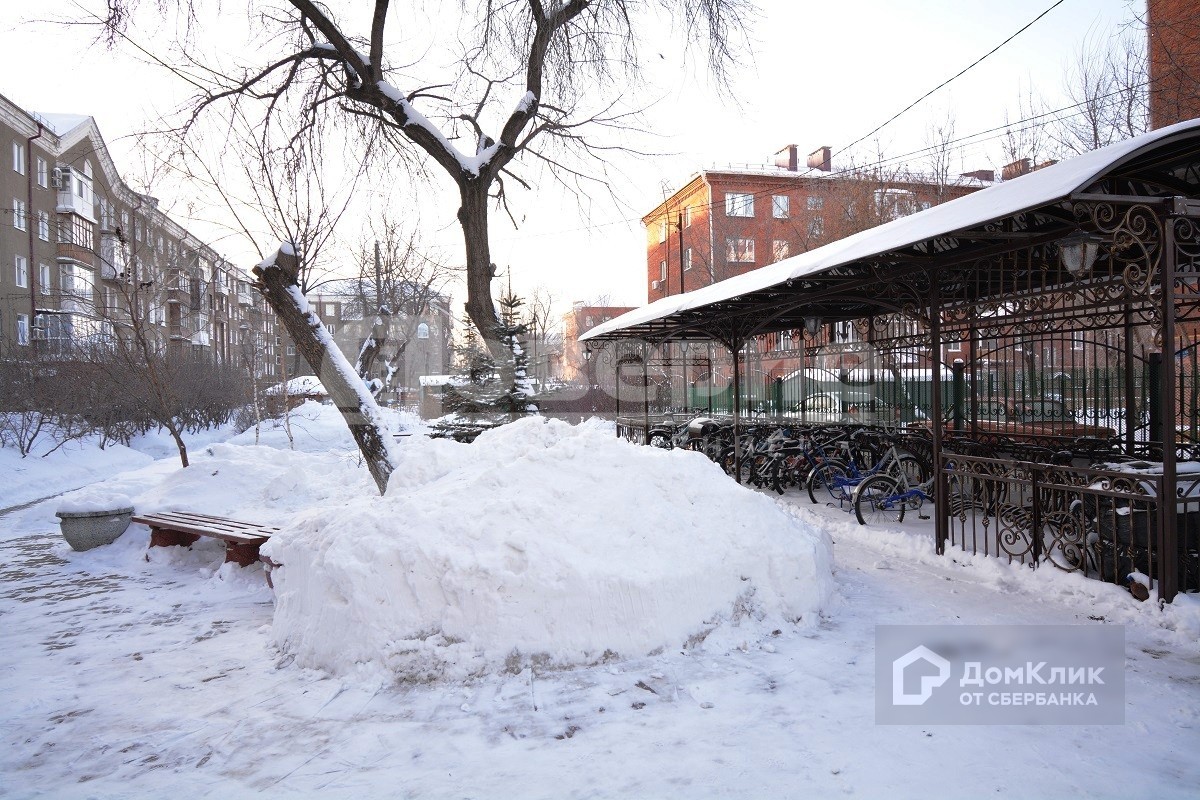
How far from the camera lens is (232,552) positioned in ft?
23.3

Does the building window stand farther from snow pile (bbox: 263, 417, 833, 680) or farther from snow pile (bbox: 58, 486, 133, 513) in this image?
snow pile (bbox: 263, 417, 833, 680)

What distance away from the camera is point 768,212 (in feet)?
107

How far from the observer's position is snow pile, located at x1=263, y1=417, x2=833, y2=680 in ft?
14.6

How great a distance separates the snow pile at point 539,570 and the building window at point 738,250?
2792cm

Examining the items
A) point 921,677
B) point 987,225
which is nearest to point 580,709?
point 921,677

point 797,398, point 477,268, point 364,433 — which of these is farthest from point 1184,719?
point 797,398

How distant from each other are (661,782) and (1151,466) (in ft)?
17.5

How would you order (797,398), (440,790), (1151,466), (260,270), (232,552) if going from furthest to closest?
(797,398)
(260,270)
(232,552)
(1151,466)
(440,790)

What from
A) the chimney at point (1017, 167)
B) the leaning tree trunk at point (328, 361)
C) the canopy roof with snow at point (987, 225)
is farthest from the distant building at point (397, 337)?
the chimney at point (1017, 167)

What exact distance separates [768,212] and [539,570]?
101ft

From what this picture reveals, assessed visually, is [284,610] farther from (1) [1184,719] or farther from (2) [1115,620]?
(2) [1115,620]

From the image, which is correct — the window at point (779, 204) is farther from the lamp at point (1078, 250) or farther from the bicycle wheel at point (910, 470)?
the lamp at point (1078, 250)

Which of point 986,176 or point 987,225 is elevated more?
point 986,176

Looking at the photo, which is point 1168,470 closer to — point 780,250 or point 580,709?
point 580,709
